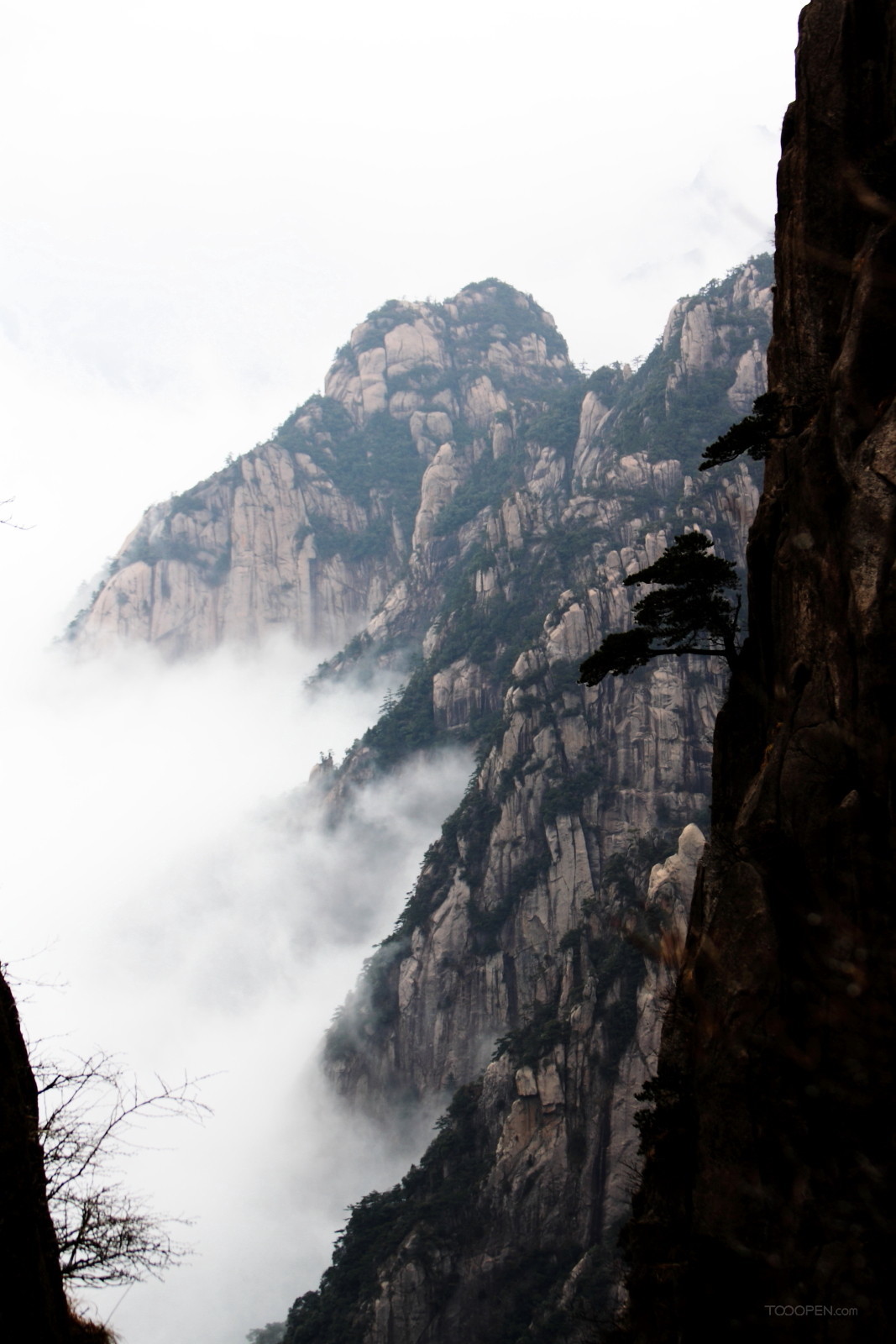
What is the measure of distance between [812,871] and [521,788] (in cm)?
6429

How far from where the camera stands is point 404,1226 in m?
56.8

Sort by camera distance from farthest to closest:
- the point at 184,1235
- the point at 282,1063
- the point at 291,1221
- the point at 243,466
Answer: the point at 243,466
the point at 282,1063
the point at 184,1235
the point at 291,1221

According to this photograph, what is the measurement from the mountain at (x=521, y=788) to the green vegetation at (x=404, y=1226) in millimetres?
188

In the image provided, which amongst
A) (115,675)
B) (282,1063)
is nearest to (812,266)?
(282,1063)

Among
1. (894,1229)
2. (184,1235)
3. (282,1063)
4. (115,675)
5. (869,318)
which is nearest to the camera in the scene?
(894,1229)

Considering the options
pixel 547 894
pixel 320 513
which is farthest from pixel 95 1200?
pixel 320 513

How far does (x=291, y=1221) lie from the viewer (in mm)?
80875

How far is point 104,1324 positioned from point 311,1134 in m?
82.2

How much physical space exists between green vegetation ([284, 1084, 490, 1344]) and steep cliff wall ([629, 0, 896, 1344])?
4617cm

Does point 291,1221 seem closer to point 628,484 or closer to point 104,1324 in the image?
point 628,484

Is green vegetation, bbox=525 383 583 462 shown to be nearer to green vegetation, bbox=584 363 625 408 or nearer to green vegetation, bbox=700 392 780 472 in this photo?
green vegetation, bbox=584 363 625 408

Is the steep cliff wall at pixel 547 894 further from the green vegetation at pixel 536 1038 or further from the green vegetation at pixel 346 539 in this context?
the green vegetation at pixel 346 539

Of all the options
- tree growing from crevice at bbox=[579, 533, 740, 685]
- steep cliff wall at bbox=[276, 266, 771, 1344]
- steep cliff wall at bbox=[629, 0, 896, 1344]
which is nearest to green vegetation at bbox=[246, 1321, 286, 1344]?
steep cliff wall at bbox=[276, 266, 771, 1344]

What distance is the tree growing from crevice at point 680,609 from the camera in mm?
17250
